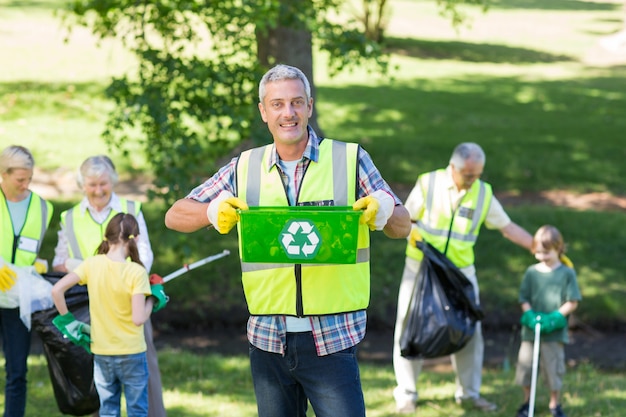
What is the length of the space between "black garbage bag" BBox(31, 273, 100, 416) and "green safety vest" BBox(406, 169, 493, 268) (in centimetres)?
234

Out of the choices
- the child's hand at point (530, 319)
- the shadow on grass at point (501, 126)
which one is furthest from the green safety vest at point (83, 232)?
the shadow on grass at point (501, 126)

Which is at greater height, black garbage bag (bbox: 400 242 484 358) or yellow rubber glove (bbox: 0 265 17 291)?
yellow rubber glove (bbox: 0 265 17 291)

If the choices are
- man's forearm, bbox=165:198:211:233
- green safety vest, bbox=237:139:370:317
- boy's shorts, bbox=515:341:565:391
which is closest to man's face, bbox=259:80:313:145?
green safety vest, bbox=237:139:370:317

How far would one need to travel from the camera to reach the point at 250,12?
816 centimetres

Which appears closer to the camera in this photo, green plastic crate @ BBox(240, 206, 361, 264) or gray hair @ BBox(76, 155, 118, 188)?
green plastic crate @ BBox(240, 206, 361, 264)

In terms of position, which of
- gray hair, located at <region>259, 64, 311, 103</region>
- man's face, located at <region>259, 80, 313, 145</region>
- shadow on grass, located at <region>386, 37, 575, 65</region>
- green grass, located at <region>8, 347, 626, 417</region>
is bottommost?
green grass, located at <region>8, 347, 626, 417</region>

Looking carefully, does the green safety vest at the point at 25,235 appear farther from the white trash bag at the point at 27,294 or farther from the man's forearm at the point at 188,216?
the man's forearm at the point at 188,216

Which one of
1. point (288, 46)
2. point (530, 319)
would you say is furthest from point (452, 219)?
point (288, 46)

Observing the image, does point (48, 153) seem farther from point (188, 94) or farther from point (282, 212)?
point (282, 212)

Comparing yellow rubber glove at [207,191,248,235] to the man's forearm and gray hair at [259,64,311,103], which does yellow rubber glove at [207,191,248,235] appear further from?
gray hair at [259,64,311,103]

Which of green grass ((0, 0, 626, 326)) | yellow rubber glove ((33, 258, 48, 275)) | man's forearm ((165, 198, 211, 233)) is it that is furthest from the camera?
green grass ((0, 0, 626, 326))

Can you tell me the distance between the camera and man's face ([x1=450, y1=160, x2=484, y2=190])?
241 inches

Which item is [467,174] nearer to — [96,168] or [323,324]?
[96,168]

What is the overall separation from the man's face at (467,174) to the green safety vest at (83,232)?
2180 millimetres
